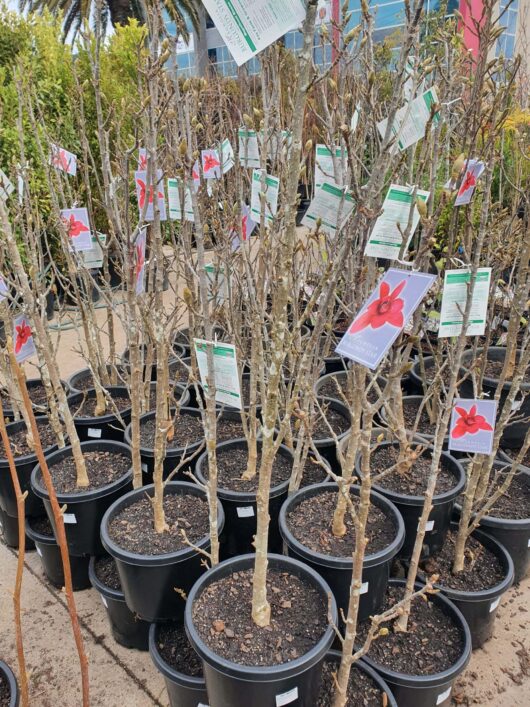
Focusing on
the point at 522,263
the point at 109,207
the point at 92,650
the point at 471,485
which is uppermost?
the point at 109,207

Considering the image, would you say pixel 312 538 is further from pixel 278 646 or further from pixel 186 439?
pixel 186 439

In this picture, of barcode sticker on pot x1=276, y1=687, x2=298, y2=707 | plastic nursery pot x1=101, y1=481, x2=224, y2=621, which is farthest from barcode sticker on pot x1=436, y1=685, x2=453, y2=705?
plastic nursery pot x1=101, y1=481, x2=224, y2=621

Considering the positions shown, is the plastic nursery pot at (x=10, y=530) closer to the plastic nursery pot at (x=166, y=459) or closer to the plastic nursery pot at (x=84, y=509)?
the plastic nursery pot at (x=84, y=509)

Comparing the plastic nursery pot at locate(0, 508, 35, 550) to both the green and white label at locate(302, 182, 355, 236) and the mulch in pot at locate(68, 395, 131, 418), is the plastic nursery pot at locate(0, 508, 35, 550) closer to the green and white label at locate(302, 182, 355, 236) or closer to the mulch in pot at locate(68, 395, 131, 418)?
the mulch in pot at locate(68, 395, 131, 418)

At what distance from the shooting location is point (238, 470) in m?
2.12

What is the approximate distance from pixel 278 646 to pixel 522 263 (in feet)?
4.85

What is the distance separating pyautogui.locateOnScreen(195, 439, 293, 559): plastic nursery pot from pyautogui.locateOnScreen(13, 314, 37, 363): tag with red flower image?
83cm

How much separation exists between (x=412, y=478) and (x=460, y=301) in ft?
2.73

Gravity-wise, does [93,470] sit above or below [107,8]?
below

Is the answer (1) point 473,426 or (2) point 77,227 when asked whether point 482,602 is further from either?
(2) point 77,227

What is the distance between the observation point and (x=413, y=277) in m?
1.13

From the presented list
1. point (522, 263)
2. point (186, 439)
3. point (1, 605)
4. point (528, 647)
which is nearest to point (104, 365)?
point (186, 439)

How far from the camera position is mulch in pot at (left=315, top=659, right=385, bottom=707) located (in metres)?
1.43

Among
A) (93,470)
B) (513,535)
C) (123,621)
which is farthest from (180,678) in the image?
(513,535)
